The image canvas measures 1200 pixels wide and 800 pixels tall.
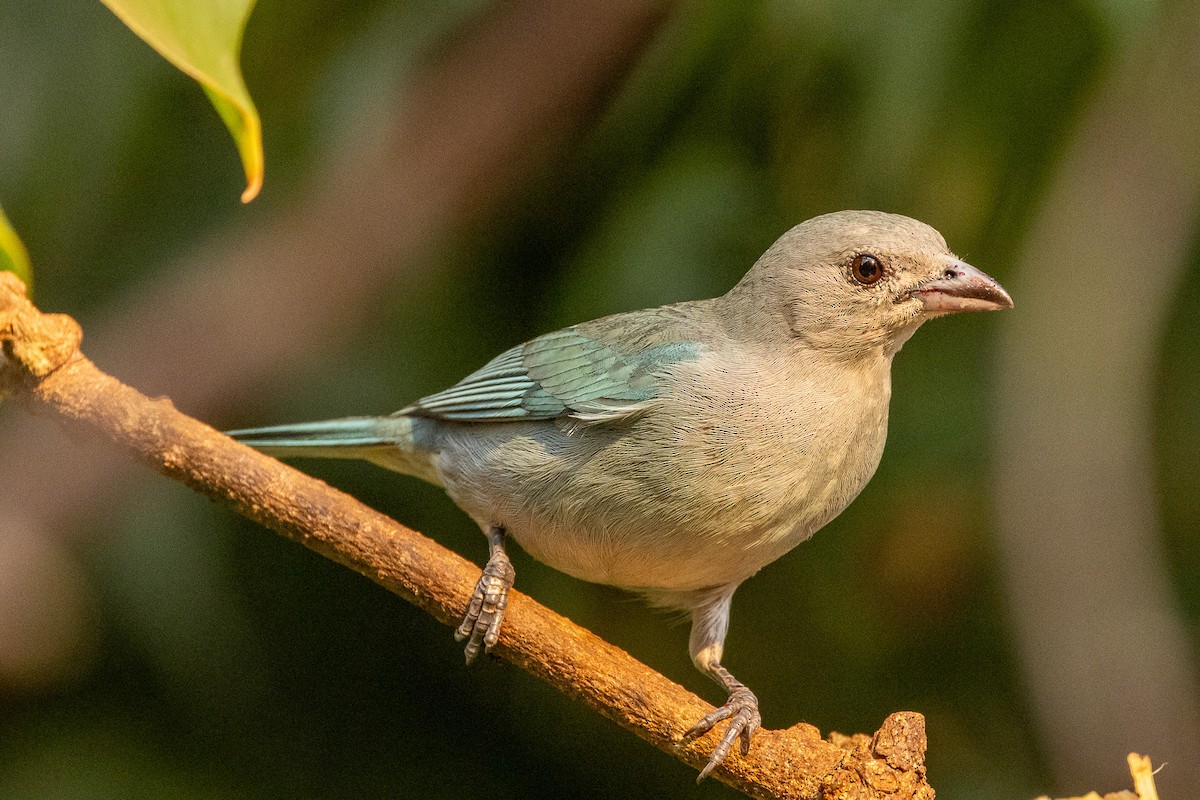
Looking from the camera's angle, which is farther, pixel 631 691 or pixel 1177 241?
pixel 1177 241

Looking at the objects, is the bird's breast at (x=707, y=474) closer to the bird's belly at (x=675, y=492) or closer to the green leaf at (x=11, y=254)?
the bird's belly at (x=675, y=492)

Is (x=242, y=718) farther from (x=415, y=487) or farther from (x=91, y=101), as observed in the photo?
(x=91, y=101)

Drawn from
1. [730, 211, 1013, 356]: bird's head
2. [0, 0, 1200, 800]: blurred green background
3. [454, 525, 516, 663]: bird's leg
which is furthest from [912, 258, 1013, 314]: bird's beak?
[454, 525, 516, 663]: bird's leg

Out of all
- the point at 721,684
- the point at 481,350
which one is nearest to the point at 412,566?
the point at 721,684

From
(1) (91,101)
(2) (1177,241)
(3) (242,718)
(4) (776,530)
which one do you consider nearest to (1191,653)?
(2) (1177,241)

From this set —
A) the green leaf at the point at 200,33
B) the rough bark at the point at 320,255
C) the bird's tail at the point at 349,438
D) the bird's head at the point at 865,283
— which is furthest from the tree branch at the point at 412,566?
the rough bark at the point at 320,255

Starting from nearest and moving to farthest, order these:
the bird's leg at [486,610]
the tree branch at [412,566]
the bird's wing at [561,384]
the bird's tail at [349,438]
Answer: the tree branch at [412,566] → the bird's leg at [486,610] → the bird's wing at [561,384] → the bird's tail at [349,438]
